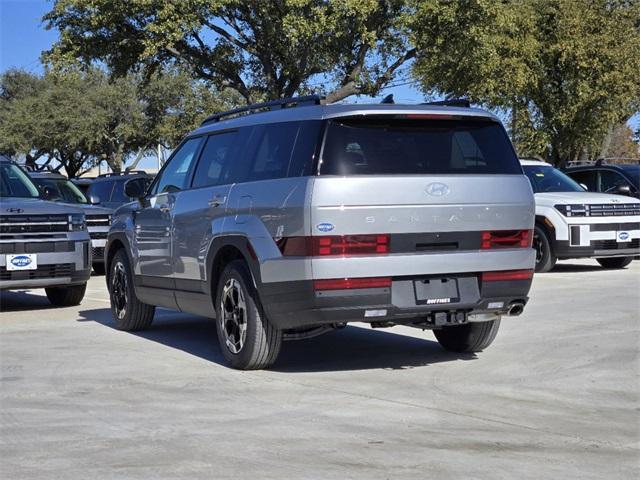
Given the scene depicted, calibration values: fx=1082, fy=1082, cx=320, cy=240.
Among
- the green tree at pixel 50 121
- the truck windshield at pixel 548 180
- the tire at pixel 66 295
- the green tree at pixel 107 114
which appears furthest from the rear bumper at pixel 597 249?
the green tree at pixel 50 121

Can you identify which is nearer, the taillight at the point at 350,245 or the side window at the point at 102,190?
the taillight at the point at 350,245

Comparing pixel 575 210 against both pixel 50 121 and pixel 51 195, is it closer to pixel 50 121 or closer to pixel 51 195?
pixel 51 195

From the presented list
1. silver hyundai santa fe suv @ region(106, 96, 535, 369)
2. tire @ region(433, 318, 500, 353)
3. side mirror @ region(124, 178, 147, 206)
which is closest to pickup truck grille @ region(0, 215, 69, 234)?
side mirror @ region(124, 178, 147, 206)

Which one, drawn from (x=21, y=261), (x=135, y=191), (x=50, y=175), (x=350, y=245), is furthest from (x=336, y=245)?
(x=50, y=175)

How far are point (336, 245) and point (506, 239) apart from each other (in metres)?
1.43

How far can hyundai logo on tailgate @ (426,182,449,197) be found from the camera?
25.7 ft

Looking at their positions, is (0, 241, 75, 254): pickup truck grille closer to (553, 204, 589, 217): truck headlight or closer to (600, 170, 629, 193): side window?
(553, 204, 589, 217): truck headlight

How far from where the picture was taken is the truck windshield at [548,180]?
18.1 m

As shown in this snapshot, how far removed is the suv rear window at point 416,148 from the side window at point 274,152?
43cm

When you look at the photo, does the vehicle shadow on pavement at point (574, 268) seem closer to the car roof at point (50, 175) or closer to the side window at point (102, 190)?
the side window at point (102, 190)

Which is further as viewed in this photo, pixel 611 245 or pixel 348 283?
pixel 611 245

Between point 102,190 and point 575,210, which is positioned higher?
point 102,190

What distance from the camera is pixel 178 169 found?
10086 millimetres

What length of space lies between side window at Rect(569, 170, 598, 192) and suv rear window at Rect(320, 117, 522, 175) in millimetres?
12281
